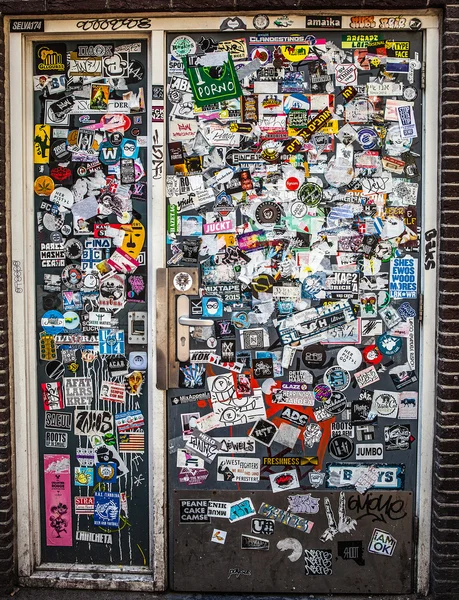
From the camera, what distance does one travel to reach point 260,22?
3.19 metres

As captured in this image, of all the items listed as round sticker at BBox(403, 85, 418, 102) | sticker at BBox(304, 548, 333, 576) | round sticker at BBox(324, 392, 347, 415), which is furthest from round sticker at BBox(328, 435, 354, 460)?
round sticker at BBox(403, 85, 418, 102)

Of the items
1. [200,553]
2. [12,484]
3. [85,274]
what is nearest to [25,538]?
[12,484]

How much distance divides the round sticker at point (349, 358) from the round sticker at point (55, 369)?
1580 millimetres

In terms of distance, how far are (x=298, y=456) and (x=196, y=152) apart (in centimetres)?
180

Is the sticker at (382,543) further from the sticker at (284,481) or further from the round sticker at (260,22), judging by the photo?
the round sticker at (260,22)

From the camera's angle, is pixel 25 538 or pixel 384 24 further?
pixel 25 538

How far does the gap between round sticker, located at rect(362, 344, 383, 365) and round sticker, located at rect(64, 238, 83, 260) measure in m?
1.70

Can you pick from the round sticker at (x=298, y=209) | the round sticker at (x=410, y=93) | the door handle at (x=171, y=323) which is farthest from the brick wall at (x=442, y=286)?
the door handle at (x=171, y=323)

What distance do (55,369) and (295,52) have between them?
2.23 metres

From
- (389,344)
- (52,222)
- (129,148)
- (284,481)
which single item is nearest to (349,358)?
(389,344)

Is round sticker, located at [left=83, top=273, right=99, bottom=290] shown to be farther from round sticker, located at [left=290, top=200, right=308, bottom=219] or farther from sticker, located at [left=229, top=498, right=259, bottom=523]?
sticker, located at [left=229, top=498, right=259, bottom=523]

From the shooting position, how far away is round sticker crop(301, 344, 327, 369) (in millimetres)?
3305

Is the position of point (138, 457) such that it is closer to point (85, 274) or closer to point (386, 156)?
point (85, 274)

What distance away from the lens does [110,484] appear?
341 cm
